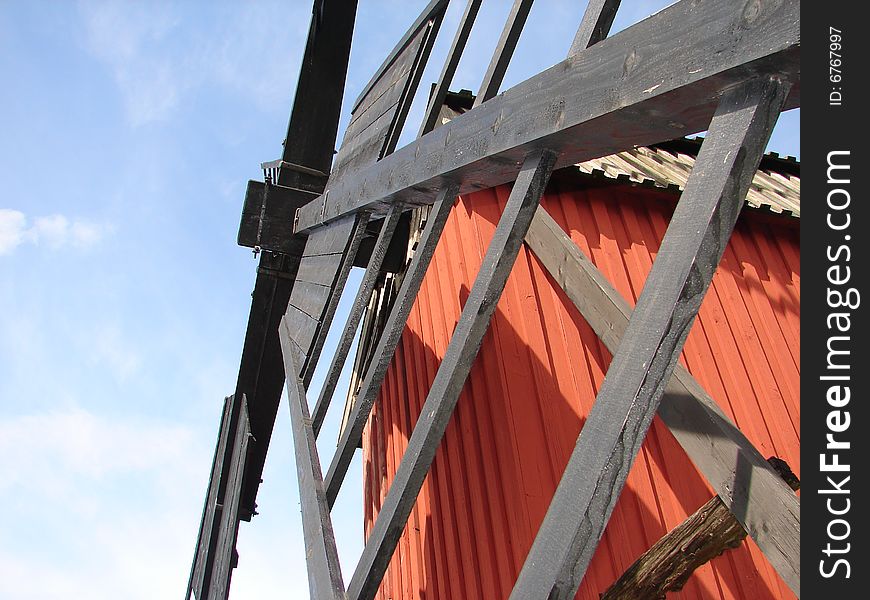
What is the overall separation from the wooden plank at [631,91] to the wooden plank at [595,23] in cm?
9

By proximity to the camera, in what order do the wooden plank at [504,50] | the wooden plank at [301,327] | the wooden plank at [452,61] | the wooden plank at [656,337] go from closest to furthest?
1. the wooden plank at [656,337]
2. the wooden plank at [504,50]
3. the wooden plank at [452,61]
4. the wooden plank at [301,327]

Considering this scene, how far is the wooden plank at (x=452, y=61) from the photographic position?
2750 mm

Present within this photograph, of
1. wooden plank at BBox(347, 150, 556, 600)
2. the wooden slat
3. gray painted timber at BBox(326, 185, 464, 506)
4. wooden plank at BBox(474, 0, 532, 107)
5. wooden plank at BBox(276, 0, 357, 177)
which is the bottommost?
wooden plank at BBox(347, 150, 556, 600)

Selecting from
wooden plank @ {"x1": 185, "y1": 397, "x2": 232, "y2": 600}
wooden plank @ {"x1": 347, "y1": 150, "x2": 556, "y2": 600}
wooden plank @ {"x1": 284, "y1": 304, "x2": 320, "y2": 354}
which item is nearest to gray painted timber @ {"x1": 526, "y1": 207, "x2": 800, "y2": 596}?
wooden plank @ {"x1": 347, "y1": 150, "x2": 556, "y2": 600}

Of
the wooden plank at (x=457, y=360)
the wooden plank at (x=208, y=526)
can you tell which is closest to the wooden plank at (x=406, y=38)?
the wooden plank at (x=457, y=360)

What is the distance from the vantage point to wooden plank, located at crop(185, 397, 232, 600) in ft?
20.4

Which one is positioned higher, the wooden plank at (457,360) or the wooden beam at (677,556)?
the wooden plank at (457,360)

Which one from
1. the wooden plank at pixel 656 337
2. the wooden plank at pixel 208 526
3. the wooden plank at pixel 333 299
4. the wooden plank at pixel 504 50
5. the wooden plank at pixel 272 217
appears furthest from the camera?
the wooden plank at pixel 208 526

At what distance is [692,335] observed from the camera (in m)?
4.08

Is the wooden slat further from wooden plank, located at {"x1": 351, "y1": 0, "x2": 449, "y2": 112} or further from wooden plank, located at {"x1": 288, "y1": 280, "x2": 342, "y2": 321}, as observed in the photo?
wooden plank, located at {"x1": 351, "y1": 0, "x2": 449, "y2": 112}

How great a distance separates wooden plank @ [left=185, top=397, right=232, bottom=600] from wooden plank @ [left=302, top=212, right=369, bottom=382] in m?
2.76

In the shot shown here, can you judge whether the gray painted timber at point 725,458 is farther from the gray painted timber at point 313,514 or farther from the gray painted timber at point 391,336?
the gray painted timber at point 313,514

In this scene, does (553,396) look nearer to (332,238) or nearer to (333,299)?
(333,299)
